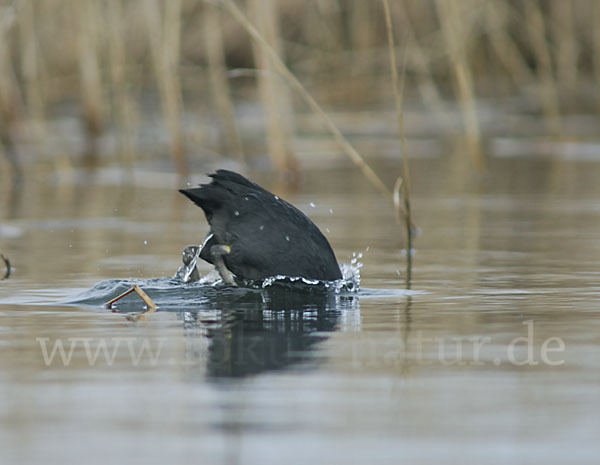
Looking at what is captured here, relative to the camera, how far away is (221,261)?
15.4ft

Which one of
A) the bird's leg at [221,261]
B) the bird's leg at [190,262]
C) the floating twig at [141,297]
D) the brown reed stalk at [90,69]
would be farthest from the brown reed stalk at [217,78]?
the floating twig at [141,297]

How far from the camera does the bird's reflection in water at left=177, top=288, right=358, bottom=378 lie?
131 inches

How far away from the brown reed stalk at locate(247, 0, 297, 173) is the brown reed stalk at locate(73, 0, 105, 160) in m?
1.56

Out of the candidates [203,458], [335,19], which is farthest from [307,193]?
[335,19]

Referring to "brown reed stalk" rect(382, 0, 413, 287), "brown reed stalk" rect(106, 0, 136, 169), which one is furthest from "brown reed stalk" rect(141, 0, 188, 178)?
"brown reed stalk" rect(382, 0, 413, 287)

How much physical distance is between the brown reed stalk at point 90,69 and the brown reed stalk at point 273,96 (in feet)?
5.13

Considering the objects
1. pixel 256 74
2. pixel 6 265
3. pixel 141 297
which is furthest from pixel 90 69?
pixel 141 297

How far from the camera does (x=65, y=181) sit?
375 inches

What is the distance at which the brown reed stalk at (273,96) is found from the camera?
8469 mm

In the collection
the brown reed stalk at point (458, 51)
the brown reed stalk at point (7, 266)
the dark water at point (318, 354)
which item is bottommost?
the dark water at point (318, 354)

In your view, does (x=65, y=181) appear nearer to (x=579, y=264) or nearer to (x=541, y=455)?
(x=579, y=264)

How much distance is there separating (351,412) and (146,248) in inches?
136

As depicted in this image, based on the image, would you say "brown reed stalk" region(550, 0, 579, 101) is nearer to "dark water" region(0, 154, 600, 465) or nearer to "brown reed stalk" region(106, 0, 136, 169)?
"brown reed stalk" region(106, 0, 136, 169)

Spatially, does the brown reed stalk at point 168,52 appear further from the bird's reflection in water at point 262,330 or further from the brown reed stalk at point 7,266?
the bird's reflection in water at point 262,330
